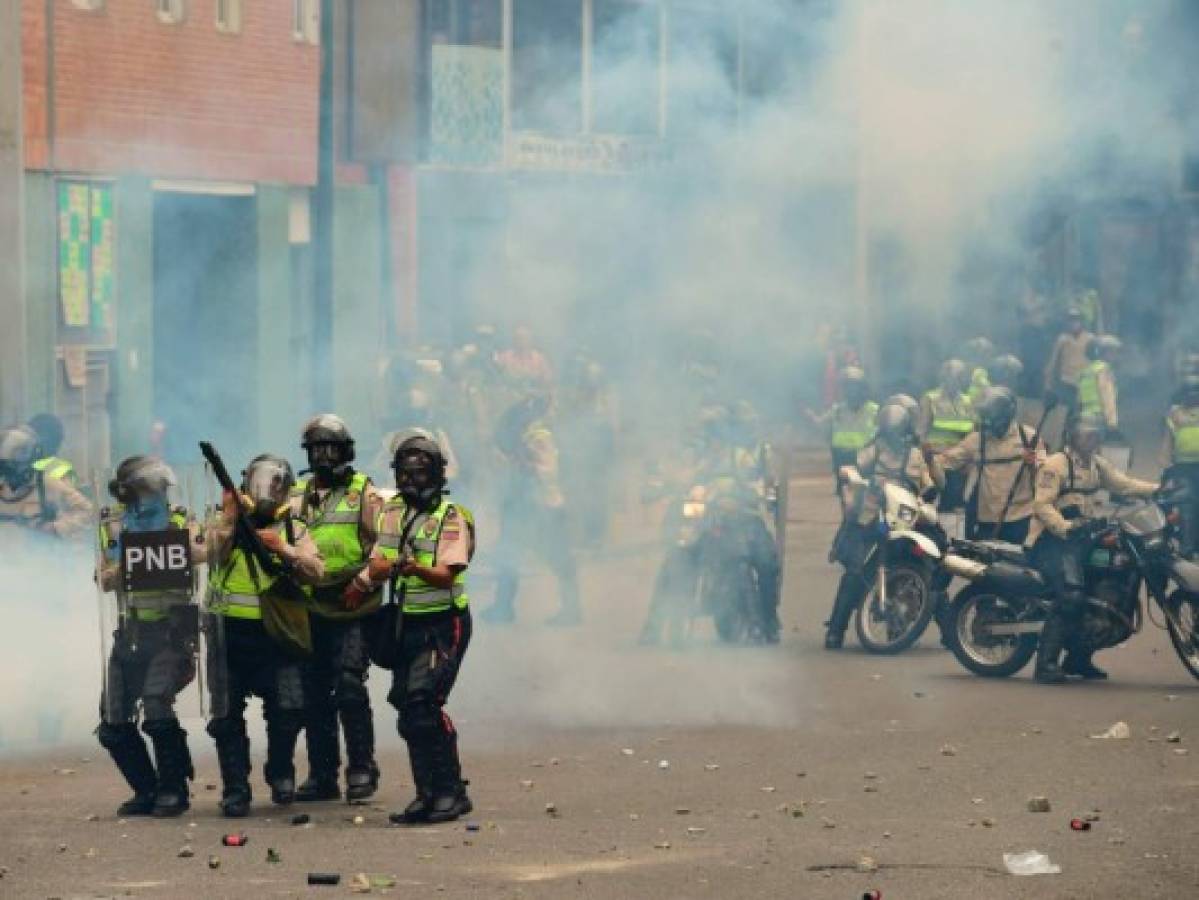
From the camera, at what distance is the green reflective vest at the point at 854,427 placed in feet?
62.0

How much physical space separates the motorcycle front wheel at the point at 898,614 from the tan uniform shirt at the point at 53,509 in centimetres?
439

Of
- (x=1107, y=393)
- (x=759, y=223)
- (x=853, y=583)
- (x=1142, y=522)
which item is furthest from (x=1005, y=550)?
(x=1107, y=393)

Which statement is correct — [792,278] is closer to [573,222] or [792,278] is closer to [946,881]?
[573,222]

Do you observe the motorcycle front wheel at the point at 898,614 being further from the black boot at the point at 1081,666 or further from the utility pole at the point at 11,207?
the utility pole at the point at 11,207

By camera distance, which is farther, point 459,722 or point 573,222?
point 573,222

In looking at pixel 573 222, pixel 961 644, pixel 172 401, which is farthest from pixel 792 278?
pixel 961 644

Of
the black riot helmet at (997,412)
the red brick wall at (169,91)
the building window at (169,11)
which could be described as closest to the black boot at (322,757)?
the black riot helmet at (997,412)

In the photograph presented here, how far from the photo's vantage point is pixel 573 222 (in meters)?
23.2

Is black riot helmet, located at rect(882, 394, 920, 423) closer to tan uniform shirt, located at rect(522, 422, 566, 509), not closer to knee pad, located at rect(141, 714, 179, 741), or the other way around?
tan uniform shirt, located at rect(522, 422, 566, 509)

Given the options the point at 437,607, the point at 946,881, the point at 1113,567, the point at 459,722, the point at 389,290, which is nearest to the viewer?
the point at 946,881

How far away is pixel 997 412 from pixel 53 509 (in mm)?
4939

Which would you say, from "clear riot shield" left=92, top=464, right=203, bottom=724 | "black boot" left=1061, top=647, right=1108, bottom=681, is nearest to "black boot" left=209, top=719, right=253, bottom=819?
"clear riot shield" left=92, top=464, right=203, bottom=724

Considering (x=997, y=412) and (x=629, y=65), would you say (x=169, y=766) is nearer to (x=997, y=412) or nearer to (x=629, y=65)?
(x=997, y=412)

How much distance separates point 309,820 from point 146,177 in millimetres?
13329
